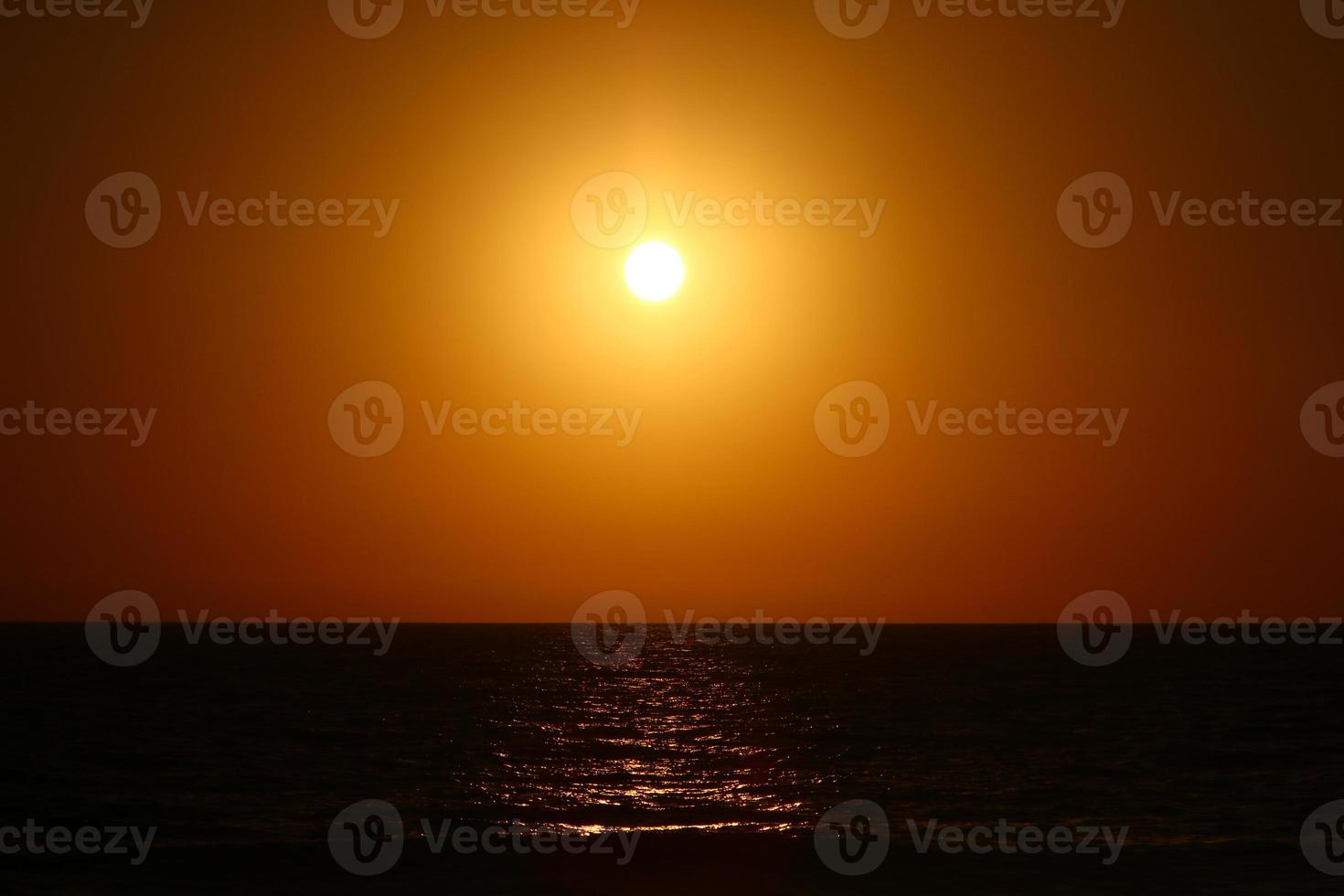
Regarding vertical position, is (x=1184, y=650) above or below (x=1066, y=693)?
above

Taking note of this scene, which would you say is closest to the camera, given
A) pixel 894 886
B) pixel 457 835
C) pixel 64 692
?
pixel 894 886

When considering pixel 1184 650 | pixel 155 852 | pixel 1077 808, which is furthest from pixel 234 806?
pixel 1184 650

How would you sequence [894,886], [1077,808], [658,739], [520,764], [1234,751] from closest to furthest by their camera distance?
[894,886], [1077,808], [520,764], [1234,751], [658,739]

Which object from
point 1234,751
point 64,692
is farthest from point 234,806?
point 64,692

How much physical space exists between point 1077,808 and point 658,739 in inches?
838

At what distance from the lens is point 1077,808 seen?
1273 inches

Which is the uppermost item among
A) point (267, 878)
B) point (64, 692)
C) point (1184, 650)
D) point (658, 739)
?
point (1184, 650)

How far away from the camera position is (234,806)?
32969mm

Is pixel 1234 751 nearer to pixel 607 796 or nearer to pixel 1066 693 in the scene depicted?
pixel 607 796

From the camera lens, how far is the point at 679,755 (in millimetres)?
44125

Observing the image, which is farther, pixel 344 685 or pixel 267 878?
pixel 344 685

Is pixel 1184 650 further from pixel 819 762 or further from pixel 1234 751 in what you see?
pixel 819 762

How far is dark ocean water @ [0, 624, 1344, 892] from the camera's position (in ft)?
101

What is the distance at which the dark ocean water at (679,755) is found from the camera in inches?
1208
